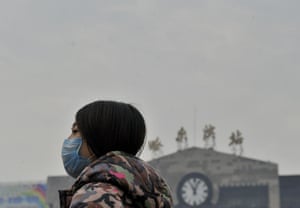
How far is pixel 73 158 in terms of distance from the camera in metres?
2.53

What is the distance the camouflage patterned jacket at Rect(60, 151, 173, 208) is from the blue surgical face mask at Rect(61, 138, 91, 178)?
0.71 ft

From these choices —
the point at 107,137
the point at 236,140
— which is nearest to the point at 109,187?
the point at 107,137

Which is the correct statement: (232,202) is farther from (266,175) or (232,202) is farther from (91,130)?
(91,130)

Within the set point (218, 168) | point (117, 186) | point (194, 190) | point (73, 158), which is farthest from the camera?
point (218, 168)

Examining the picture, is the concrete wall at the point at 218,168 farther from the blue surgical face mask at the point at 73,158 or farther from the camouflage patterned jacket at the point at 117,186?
the camouflage patterned jacket at the point at 117,186

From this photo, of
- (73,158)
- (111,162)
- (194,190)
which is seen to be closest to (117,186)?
(111,162)

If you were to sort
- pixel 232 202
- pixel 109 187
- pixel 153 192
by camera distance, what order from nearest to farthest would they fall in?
pixel 109 187 < pixel 153 192 < pixel 232 202

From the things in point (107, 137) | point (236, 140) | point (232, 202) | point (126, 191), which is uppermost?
point (236, 140)

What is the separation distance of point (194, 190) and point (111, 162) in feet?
176

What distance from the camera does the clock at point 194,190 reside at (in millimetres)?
55094

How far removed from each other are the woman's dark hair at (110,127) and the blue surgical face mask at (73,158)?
10cm

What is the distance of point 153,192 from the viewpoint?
2273 mm

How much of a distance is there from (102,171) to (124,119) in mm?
248

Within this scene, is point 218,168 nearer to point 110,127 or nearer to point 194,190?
point 194,190
